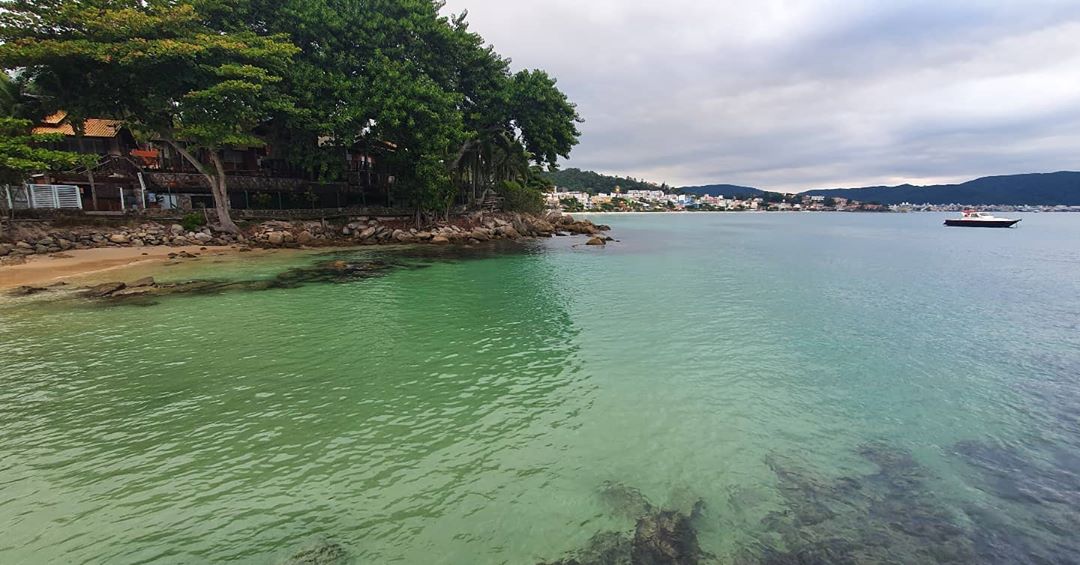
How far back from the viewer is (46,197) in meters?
33.9

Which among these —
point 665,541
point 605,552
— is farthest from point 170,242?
point 665,541

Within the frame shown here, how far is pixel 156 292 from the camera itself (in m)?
20.1

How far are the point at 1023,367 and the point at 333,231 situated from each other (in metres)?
44.8

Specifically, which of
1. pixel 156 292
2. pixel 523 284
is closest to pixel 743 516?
pixel 523 284

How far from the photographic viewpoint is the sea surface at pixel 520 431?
6.20m

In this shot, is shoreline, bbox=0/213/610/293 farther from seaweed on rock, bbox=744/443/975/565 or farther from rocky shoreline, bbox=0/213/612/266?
seaweed on rock, bbox=744/443/975/565

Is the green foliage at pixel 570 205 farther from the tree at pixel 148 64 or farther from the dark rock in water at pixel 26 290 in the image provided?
the dark rock in water at pixel 26 290

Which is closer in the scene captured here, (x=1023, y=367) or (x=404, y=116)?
(x=1023, y=367)

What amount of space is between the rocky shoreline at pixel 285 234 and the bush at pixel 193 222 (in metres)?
0.34

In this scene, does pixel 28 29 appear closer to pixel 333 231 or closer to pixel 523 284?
pixel 333 231

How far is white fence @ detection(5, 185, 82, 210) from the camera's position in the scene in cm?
3288

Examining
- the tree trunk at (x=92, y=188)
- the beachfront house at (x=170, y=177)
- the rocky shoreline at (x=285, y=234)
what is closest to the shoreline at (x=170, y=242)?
the rocky shoreline at (x=285, y=234)

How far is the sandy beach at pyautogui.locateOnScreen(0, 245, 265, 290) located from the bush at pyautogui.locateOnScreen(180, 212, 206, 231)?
3253 millimetres

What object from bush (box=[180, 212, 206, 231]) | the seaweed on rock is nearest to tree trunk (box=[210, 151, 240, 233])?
bush (box=[180, 212, 206, 231])
